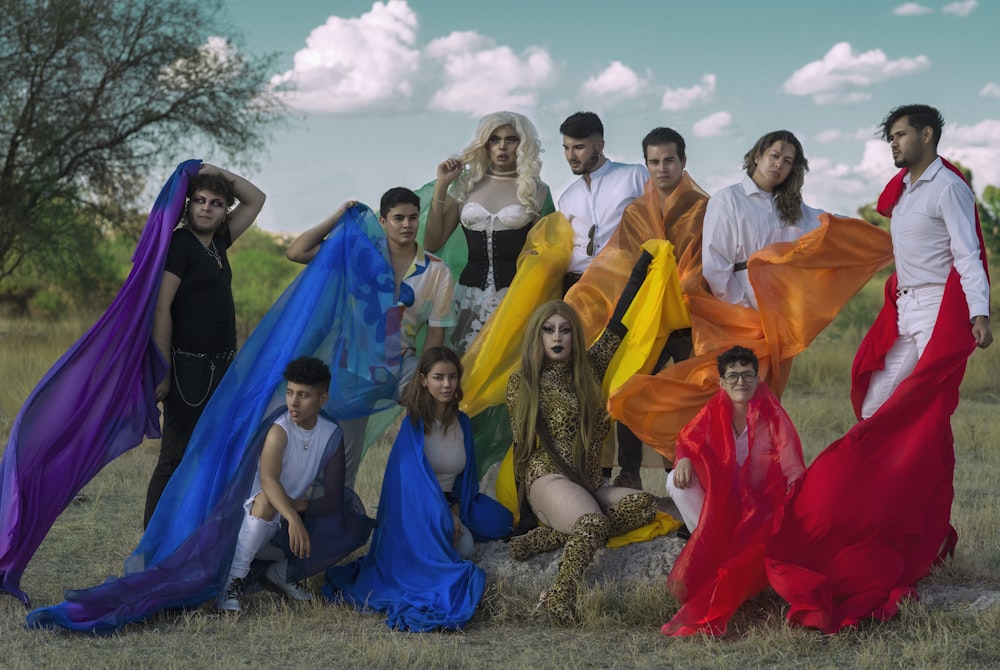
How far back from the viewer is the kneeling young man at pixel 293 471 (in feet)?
16.7

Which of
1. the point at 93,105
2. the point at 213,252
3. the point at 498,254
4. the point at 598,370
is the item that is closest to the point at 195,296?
the point at 213,252

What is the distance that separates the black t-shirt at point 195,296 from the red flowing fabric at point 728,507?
231 centimetres

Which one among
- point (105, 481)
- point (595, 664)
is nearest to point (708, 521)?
point (595, 664)

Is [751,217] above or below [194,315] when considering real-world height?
above

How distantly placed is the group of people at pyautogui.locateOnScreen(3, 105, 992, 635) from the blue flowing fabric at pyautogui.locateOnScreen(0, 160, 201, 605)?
0.09 m

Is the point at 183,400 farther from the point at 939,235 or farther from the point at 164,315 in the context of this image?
the point at 939,235

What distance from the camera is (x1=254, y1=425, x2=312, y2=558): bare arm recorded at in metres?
5.00

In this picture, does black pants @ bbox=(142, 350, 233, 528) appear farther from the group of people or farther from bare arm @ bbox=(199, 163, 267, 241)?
bare arm @ bbox=(199, 163, 267, 241)

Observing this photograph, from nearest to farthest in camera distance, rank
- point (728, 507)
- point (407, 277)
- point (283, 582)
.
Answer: point (728, 507)
point (283, 582)
point (407, 277)

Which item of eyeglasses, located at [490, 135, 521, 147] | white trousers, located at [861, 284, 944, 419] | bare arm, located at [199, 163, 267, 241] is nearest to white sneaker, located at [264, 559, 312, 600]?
bare arm, located at [199, 163, 267, 241]

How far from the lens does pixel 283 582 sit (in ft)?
Result: 17.5

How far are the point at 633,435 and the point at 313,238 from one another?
1909 mm

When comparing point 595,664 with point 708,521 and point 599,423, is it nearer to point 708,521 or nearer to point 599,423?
point 708,521

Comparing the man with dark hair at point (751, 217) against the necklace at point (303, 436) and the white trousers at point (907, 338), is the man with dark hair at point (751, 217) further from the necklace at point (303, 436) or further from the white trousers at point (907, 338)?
the necklace at point (303, 436)
